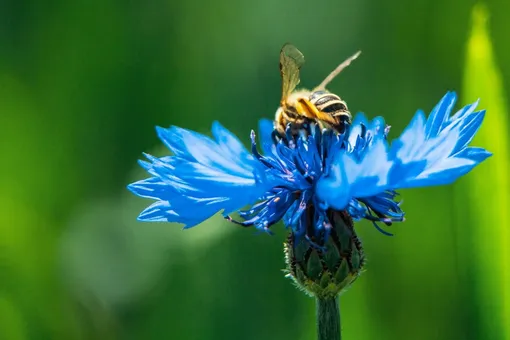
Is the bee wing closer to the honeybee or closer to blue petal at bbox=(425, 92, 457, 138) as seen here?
the honeybee

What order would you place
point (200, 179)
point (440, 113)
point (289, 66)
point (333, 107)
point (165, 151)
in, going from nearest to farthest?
point (200, 179)
point (440, 113)
point (333, 107)
point (289, 66)
point (165, 151)

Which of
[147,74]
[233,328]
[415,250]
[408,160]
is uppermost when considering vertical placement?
[147,74]

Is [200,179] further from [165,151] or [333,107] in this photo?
[165,151]

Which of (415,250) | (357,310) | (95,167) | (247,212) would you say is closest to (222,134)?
(247,212)

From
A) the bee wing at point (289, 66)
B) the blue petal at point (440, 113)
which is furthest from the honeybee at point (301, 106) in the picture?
the blue petal at point (440, 113)

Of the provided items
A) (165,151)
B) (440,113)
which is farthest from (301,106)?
(165,151)

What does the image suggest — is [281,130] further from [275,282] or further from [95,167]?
[95,167]
